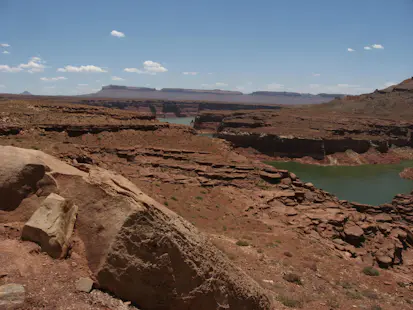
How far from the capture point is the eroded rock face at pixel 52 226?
5.25m

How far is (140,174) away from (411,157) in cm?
5331

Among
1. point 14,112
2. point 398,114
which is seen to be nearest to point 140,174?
point 14,112

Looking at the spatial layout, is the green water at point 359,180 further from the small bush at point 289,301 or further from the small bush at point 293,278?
the small bush at point 289,301

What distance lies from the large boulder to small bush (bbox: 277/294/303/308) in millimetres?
3266

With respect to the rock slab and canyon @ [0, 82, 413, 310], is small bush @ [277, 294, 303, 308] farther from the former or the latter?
the rock slab

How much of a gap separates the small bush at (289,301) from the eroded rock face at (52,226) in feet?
20.4

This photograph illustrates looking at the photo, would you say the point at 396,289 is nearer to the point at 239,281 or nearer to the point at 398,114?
the point at 239,281

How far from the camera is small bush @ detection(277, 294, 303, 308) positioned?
909 cm

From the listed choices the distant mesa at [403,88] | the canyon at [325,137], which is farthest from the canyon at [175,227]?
the distant mesa at [403,88]

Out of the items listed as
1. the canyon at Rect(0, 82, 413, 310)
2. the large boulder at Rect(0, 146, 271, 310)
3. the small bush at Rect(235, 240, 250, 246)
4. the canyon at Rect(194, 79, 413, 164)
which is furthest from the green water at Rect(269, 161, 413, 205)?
the large boulder at Rect(0, 146, 271, 310)

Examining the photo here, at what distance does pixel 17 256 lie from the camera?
500 cm

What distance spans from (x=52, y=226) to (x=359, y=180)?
43710 millimetres

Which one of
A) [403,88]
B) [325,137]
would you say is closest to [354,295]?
[325,137]

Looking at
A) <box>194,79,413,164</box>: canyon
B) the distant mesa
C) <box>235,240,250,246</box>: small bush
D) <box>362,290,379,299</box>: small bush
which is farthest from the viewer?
the distant mesa
